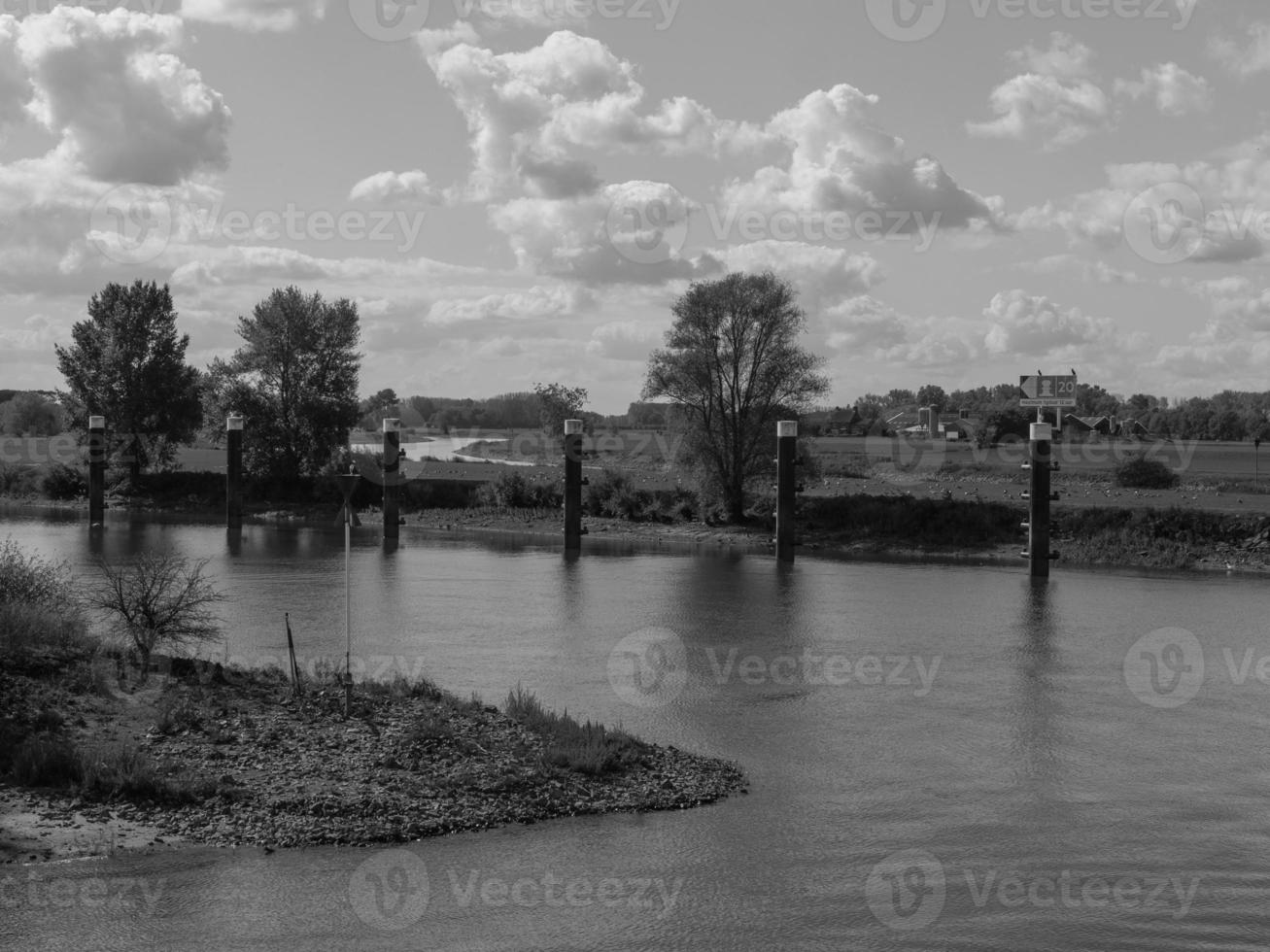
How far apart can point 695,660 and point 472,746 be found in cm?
954

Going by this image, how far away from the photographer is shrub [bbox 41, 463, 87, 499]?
230 feet

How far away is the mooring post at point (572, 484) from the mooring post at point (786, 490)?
7782 millimetres

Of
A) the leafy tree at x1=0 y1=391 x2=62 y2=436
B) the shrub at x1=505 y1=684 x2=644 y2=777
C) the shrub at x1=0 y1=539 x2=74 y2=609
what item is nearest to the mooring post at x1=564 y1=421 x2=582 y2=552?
the shrub at x1=0 y1=539 x2=74 y2=609

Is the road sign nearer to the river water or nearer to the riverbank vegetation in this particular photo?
the river water

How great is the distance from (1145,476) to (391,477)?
34513mm

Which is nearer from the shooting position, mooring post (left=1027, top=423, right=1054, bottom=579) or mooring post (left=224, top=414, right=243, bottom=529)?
mooring post (left=1027, top=423, right=1054, bottom=579)

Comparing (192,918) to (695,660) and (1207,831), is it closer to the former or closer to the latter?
(1207,831)

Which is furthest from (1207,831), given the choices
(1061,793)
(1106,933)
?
(1106,933)

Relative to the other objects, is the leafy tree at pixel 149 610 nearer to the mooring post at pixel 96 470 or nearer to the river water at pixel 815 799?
the river water at pixel 815 799

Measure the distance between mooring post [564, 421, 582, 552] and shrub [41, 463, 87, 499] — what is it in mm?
34272

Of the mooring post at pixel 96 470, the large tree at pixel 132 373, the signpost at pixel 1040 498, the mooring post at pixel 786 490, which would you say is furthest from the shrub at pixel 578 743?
the large tree at pixel 132 373

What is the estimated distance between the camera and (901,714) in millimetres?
20359

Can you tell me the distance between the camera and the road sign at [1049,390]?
6297 cm

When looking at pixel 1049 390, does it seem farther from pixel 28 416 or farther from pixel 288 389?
pixel 28 416
